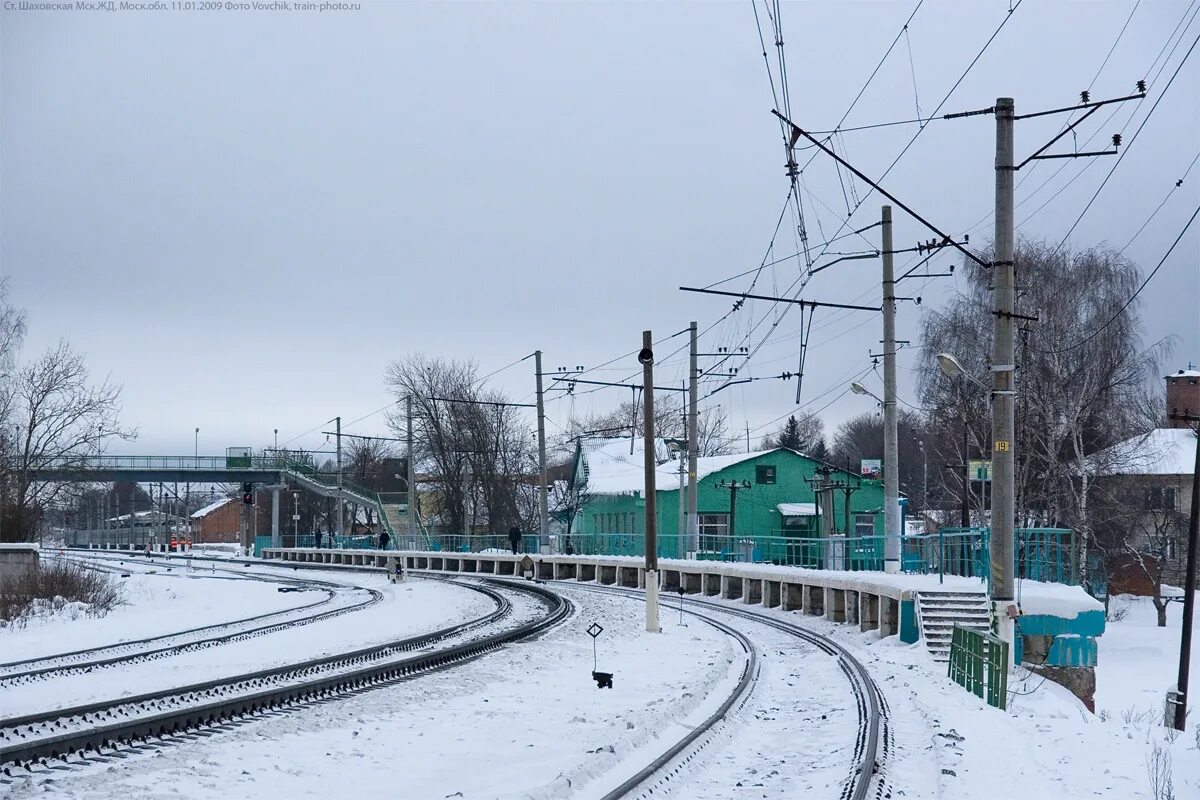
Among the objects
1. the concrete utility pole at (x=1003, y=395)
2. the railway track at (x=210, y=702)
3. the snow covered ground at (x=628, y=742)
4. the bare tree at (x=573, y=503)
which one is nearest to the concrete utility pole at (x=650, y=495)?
the railway track at (x=210, y=702)

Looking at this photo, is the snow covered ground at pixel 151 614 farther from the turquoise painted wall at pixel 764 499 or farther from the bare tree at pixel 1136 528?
the bare tree at pixel 1136 528

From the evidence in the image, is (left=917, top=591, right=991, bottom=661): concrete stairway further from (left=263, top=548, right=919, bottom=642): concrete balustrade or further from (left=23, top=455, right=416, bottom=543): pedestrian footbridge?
(left=23, top=455, right=416, bottom=543): pedestrian footbridge

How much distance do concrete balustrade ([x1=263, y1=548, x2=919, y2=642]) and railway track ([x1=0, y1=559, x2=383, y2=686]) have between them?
33.2ft

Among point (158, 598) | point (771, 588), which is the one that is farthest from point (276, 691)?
point (158, 598)

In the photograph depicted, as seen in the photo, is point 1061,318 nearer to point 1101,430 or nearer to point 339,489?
point 1101,430

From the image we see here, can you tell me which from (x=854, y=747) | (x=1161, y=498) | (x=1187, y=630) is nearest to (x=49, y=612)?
(x=854, y=747)

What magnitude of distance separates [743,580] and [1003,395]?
59.2ft

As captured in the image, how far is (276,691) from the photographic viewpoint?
44.1 ft

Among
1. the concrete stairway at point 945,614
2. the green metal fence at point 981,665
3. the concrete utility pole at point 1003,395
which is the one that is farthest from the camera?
the concrete stairway at point 945,614

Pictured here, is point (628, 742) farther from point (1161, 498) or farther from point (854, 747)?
point (1161, 498)

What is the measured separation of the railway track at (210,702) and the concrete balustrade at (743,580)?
267 inches

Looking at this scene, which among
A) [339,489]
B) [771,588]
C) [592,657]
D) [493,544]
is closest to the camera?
[592,657]

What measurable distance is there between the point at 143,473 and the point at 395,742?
79.5 m

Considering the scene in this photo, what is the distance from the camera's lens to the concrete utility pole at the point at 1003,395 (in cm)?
1739
